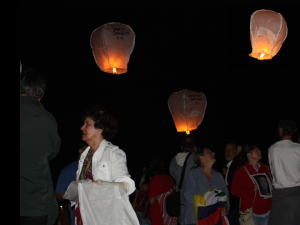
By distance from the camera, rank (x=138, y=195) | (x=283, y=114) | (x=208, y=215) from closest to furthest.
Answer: (x=208, y=215) < (x=138, y=195) < (x=283, y=114)

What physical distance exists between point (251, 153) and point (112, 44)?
2.88 metres

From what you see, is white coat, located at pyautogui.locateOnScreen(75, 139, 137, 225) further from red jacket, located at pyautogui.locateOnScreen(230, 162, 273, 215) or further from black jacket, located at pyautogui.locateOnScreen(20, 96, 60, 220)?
red jacket, located at pyautogui.locateOnScreen(230, 162, 273, 215)

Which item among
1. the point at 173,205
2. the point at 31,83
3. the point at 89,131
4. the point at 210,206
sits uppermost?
the point at 31,83

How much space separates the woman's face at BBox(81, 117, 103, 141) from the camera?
274 cm

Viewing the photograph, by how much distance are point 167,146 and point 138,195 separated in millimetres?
8741

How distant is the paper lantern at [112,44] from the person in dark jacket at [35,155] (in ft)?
11.2

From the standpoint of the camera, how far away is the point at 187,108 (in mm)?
8125

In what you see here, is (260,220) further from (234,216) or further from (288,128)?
(288,128)

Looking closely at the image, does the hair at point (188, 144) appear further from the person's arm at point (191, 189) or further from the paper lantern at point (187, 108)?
the paper lantern at point (187, 108)

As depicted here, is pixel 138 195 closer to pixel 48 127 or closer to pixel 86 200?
pixel 86 200

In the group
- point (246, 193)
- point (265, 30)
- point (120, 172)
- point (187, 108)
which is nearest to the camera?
point (120, 172)

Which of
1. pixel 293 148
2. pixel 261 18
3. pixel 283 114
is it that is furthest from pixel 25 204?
pixel 283 114

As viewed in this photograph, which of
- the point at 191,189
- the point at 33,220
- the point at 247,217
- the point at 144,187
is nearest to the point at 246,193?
the point at 247,217

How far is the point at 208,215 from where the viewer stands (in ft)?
12.4
